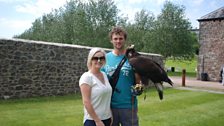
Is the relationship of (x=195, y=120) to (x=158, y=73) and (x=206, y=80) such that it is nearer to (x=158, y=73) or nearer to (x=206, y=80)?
(x=158, y=73)

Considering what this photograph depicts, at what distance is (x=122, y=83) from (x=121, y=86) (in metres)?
0.04

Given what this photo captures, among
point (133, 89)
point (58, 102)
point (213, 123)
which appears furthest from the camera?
point (58, 102)

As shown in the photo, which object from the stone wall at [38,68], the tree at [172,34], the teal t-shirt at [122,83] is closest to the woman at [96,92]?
the teal t-shirt at [122,83]

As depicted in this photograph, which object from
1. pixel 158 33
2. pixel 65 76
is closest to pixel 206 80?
pixel 158 33

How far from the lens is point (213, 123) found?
888cm

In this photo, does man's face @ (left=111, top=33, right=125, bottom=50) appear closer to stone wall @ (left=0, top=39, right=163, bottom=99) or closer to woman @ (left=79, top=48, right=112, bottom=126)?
woman @ (left=79, top=48, right=112, bottom=126)

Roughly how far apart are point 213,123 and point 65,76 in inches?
250

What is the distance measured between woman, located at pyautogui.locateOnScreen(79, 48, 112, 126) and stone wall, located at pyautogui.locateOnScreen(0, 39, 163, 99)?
809 cm

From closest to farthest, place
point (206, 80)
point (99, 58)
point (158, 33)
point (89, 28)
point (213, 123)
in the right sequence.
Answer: point (99, 58), point (213, 123), point (206, 80), point (89, 28), point (158, 33)

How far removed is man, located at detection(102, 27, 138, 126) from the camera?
3.85 metres

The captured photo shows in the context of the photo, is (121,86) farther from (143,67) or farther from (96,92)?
(96,92)

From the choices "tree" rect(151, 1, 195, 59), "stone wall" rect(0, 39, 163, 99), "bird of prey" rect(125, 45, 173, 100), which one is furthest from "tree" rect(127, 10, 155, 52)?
"bird of prey" rect(125, 45, 173, 100)

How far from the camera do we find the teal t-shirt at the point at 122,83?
385 cm

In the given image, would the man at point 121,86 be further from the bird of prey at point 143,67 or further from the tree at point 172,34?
the tree at point 172,34
